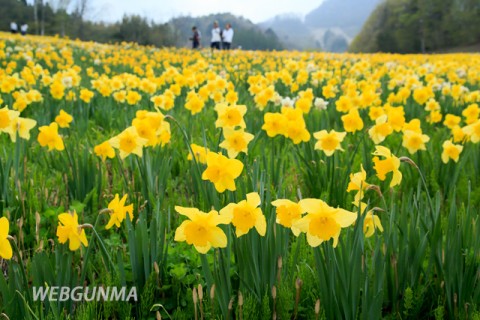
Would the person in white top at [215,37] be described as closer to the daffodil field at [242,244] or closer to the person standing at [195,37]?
the person standing at [195,37]

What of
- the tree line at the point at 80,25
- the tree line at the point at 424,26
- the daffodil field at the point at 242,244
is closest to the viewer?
the daffodil field at the point at 242,244

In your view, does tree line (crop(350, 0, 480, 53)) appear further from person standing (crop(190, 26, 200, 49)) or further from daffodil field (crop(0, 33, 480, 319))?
daffodil field (crop(0, 33, 480, 319))

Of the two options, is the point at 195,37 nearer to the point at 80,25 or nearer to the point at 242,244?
the point at 242,244

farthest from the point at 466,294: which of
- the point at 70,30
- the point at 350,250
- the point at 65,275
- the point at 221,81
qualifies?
the point at 70,30

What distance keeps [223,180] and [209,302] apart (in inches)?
14.7

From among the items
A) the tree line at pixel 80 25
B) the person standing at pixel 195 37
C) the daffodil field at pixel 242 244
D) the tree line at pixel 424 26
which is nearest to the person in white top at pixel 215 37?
the person standing at pixel 195 37

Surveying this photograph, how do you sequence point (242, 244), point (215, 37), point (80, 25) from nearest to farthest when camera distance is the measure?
point (242, 244) → point (215, 37) → point (80, 25)

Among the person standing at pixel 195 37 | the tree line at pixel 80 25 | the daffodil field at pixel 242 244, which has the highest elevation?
the tree line at pixel 80 25

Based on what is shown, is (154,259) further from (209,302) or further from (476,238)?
(476,238)

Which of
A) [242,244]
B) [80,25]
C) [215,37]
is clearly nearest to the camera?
[242,244]

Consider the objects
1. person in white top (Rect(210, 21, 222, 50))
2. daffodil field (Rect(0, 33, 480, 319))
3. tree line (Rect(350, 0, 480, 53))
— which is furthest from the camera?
tree line (Rect(350, 0, 480, 53))

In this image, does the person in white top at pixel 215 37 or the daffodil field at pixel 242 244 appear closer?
the daffodil field at pixel 242 244

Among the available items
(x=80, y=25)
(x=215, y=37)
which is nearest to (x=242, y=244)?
(x=215, y=37)

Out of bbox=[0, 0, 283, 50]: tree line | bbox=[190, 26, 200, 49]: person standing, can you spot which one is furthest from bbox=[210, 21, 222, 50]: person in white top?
bbox=[0, 0, 283, 50]: tree line
